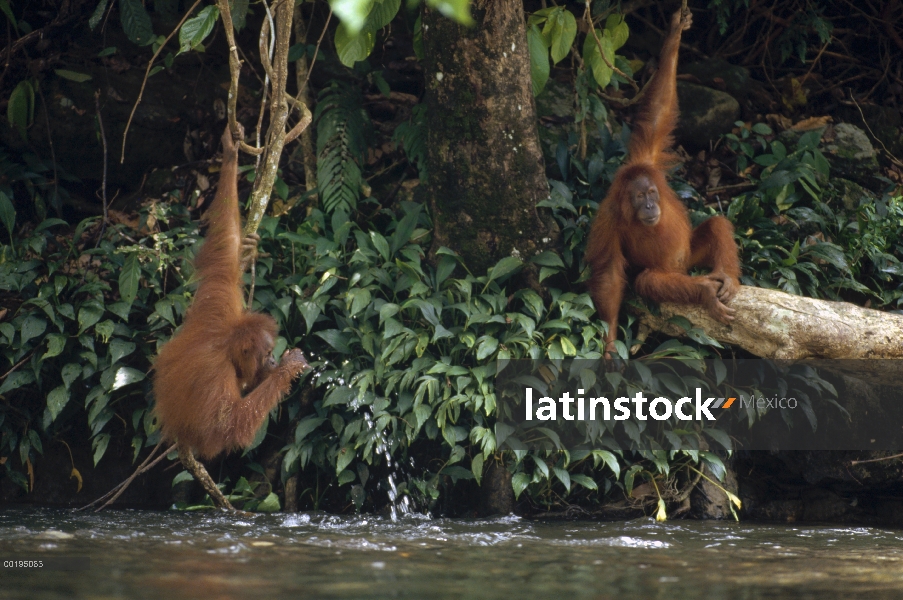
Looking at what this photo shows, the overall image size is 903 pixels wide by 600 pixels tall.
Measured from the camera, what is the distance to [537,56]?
20.5 feet

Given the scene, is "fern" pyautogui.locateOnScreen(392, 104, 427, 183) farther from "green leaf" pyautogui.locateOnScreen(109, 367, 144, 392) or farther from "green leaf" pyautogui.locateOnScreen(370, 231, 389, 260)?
"green leaf" pyautogui.locateOnScreen(109, 367, 144, 392)

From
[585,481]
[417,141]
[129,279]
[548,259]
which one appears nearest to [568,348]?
[548,259]

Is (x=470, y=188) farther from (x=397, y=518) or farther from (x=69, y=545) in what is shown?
(x=69, y=545)

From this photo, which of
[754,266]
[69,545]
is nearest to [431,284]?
[754,266]

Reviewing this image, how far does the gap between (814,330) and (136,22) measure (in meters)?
5.83

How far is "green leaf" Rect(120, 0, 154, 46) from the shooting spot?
7.08 metres

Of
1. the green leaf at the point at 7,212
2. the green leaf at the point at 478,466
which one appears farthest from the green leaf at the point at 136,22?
the green leaf at the point at 478,466

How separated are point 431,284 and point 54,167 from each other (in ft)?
12.3

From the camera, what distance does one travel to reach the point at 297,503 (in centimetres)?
565

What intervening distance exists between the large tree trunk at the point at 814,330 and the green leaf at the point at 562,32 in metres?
2.14

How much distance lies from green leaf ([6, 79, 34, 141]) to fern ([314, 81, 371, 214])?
248cm

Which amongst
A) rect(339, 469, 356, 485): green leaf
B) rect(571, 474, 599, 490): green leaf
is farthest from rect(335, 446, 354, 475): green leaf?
rect(571, 474, 599, 490): green leaf

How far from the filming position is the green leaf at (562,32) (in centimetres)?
604

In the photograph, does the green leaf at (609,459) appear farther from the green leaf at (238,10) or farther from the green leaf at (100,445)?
the green leaf at (238,10)
